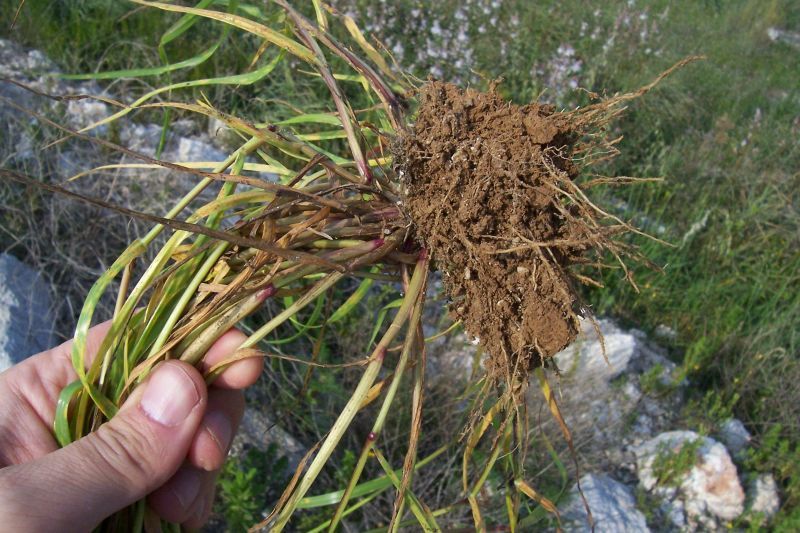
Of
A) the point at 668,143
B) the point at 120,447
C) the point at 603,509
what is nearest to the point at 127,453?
the point at 120,447

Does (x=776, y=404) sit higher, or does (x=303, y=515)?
(x=776, y=404)

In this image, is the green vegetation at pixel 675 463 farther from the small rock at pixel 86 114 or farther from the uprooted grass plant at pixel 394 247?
the small rock at pixel 86 114

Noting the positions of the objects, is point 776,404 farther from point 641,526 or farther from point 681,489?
point 641,526

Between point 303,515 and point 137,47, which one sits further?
point 137,47

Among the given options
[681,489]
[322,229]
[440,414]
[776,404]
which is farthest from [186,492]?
[776,404]

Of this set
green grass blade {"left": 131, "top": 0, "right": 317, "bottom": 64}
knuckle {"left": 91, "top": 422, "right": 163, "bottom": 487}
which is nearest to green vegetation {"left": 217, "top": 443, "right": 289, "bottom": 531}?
knuckle {"left": 91, "top": 422, "right": 163, "bottom": 487}

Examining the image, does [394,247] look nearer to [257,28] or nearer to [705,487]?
[257,28]
